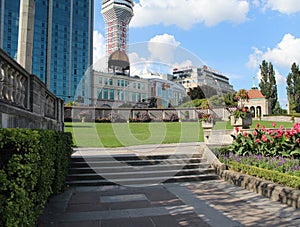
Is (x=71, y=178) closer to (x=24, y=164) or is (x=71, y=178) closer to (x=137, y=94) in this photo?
(x=24, y=164)

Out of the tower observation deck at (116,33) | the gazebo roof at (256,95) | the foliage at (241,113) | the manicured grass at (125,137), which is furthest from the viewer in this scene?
the gazebo roof at (256,95)

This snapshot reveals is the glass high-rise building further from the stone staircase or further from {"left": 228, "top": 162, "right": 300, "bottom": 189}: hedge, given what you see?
{"left": 228, "top": 162, "right": 300, "bottom": 189}: hedge

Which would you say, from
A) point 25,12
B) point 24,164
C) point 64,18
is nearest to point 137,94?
point 25,12

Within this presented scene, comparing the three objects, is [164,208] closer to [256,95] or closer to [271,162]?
[271,162]

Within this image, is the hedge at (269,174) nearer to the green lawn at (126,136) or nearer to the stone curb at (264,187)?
the stone curb at (264,187)

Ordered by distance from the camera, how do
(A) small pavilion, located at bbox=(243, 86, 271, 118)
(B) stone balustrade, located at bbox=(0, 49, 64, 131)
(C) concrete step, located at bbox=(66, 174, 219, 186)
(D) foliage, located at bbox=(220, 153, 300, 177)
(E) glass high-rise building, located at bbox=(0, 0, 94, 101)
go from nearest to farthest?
(B) stone balustrade, located at bbox=(0, 49, 64, 131), (D) foliage, located at bbox=(220, 153, 300, 177), (C) concrete step, located at bbox=(66, 174, 219, 186), (A) small pavilion, located at bbox=(243, 86, 271, 118), (E) glass high-rise building, located at bbox=(0, 0, 94, 101)

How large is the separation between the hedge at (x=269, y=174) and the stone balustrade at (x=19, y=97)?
5.64 meters

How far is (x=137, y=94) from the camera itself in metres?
15.7

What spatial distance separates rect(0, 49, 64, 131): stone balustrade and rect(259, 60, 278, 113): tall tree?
5066cm

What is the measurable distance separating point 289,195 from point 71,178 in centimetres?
546

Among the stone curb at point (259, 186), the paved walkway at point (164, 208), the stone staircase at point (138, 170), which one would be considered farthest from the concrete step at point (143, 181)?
the stone curb at point (259, 186)

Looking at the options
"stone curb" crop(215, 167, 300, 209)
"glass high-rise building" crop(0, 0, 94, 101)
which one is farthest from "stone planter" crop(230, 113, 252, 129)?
"glass high-rise building" crop(0, 0, 94, 101)

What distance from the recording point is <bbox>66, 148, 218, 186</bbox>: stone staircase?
7.36 meters

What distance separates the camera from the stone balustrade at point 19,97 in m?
4.21
